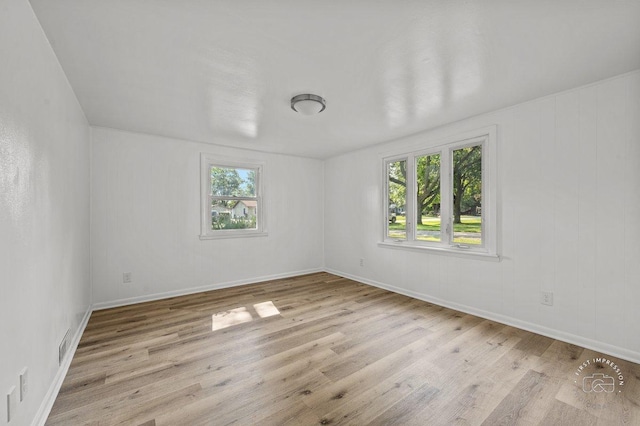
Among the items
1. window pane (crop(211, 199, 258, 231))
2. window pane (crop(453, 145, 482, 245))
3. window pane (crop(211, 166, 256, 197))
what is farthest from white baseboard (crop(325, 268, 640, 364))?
window pane (crop(211, 166, 256, 197))

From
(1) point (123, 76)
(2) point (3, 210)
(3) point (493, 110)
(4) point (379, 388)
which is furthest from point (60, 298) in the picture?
(3) point (493, 110)

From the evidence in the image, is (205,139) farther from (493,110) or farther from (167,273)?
(493,110)

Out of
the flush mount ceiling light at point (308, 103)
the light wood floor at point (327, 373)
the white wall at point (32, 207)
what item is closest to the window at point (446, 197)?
the light wood floor at point (327, 373)

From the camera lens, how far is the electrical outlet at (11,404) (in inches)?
48.7

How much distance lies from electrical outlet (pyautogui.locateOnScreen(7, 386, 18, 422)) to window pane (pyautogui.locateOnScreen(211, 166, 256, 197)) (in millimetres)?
3382

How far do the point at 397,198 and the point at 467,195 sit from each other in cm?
112

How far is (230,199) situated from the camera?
15.2 ft

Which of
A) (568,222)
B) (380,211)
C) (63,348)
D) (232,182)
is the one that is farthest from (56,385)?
(568,222)

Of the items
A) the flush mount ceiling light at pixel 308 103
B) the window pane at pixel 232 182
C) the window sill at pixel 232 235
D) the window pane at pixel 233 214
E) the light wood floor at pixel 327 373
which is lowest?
the light wood floor at pixel 327 373

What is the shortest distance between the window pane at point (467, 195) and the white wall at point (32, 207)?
3865 millimetres

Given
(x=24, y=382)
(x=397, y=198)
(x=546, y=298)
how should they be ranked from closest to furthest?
(x=24, y=382) → (x=546, y=298) → (x=397, y=198)

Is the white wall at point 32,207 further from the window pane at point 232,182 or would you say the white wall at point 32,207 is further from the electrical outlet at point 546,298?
the electrical outlet at point 546,298

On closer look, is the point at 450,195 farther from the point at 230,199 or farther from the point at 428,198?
the point at 230,199

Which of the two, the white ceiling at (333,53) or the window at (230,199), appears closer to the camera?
the white ceiling at (333,53)
